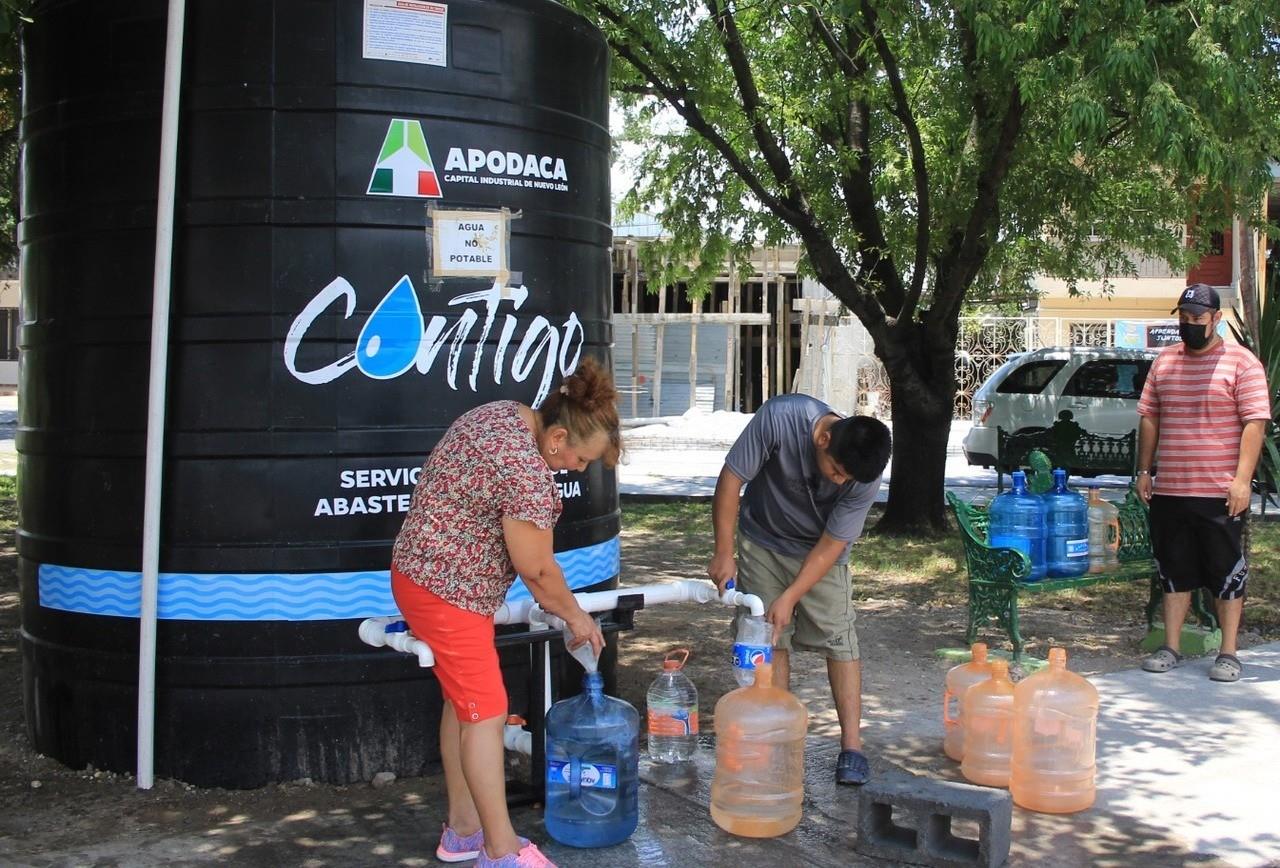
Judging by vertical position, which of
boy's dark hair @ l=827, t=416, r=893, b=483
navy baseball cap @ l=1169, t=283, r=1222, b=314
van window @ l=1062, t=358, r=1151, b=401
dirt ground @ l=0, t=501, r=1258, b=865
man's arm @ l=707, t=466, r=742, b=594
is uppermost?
navy baseball cap @ l=1169, t=283, r=1222, b=314

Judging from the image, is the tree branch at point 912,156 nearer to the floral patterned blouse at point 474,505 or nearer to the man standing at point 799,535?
the man standing at point 799,535

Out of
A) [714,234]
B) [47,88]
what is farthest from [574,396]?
[714,234]

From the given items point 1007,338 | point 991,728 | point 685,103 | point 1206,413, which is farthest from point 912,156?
point 1007,338

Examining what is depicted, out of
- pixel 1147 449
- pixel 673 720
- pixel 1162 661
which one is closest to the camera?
pixel 673 720

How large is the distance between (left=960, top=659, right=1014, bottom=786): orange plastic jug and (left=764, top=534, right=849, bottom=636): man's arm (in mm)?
823

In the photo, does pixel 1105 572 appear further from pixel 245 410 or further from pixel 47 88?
pixel 47 88

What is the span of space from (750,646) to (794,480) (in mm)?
679

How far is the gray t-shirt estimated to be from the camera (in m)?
4.91

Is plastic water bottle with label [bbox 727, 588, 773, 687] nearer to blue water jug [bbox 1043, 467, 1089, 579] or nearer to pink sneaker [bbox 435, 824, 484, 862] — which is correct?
pink sneaker [bbox 435, 824, 484, 862]

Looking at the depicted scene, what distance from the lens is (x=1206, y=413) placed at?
6.67 metres

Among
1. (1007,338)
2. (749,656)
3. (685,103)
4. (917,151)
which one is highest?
(685,103)

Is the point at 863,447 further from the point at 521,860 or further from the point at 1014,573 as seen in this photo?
the point at 1014,573

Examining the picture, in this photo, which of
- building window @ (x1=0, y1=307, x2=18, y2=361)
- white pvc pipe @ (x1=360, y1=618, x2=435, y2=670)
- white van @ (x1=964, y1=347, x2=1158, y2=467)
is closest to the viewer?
white pvc pipe @ (x1=360, y1=618, x2=435, y2=670)

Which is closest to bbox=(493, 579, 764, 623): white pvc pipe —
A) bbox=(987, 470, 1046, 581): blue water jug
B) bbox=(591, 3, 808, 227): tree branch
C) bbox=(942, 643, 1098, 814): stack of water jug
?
bbox=(942, 643, 1098, 814): stack of water jug
